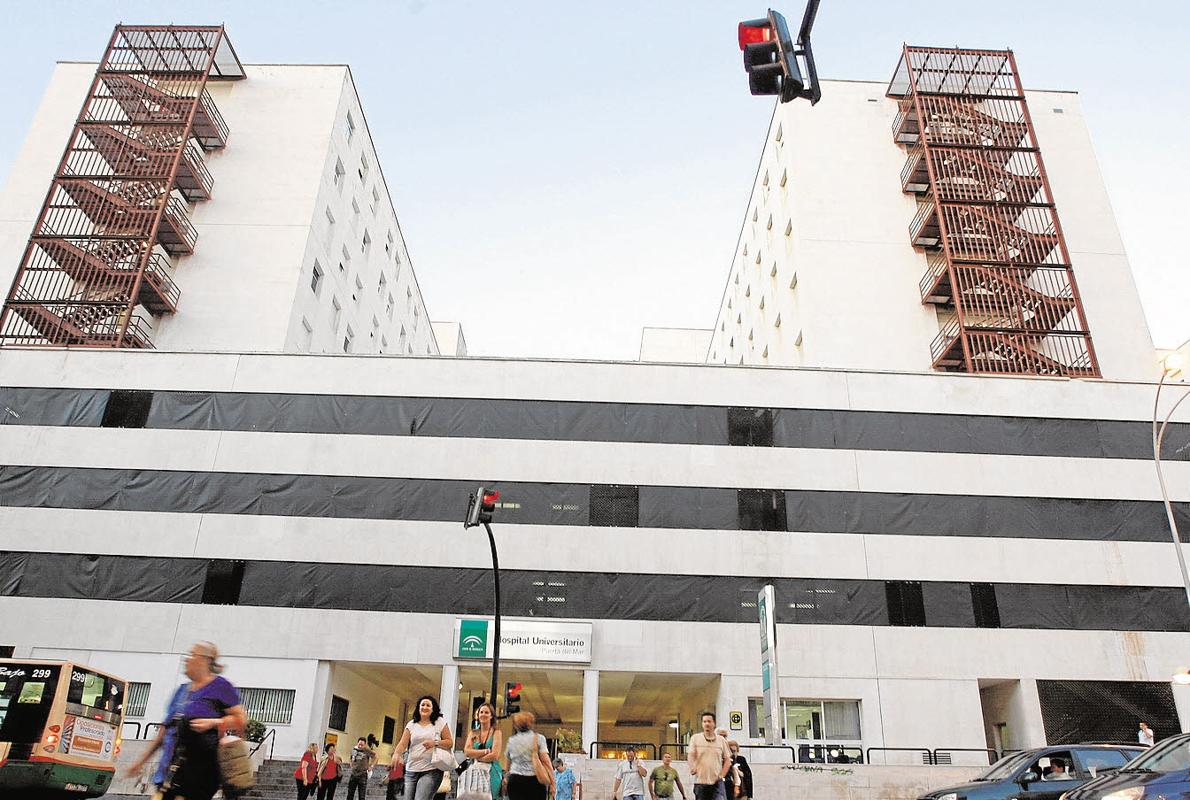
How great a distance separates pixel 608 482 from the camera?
88.9 ft

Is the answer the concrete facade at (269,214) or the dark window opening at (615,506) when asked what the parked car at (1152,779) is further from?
the concrete facade at (269,214)

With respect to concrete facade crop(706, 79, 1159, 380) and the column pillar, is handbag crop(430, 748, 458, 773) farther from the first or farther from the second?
concrete facade crop(706, 79, 1159, 380)

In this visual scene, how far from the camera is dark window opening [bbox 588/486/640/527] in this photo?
26594 millimetres

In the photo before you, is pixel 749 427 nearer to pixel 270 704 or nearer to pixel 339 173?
pixel 270 704

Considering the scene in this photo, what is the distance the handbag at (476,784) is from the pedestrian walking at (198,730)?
317cm

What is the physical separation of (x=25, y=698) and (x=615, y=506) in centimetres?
1639

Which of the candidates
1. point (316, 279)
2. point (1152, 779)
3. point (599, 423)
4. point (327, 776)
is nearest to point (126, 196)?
point (316, 279)

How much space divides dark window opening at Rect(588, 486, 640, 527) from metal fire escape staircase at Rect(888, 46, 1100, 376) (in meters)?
14.0

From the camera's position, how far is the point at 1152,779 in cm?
856

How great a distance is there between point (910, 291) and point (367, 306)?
2690cm

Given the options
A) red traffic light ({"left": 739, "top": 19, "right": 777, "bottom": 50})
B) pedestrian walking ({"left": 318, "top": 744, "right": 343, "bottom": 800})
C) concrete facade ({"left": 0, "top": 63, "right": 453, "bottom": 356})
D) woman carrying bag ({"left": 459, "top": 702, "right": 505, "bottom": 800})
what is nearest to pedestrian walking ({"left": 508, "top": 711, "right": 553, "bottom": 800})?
woman carrying bag ({"left": 459, "top": 702, "right": 505, "bottom": 800})

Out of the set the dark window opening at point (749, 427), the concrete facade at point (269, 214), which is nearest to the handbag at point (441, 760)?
the dark window opening at point (749, 427)

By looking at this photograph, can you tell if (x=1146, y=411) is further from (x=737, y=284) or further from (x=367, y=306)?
(x=367, y=306)

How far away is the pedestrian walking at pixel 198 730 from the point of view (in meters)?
5.95
